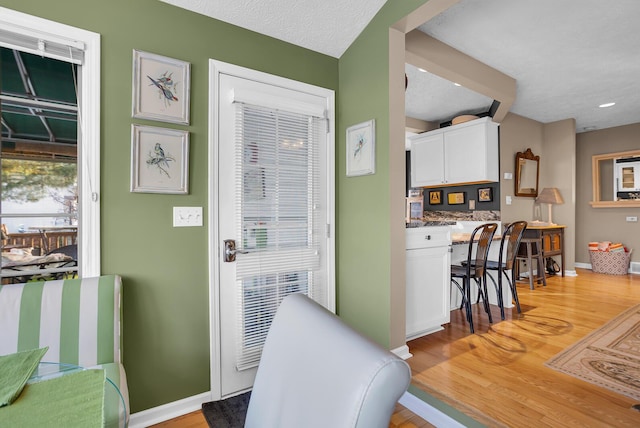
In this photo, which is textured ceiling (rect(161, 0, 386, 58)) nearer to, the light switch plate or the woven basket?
the light switch plate

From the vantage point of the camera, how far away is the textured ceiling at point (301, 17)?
2023 mm

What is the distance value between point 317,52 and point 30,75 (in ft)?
5.75

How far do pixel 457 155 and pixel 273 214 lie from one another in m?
3.59

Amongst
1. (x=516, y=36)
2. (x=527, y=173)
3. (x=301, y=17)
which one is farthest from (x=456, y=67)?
(x=527, y=173)

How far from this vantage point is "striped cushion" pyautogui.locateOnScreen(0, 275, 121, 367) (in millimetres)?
1433

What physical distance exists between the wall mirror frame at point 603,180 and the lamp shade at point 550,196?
3.16 feet

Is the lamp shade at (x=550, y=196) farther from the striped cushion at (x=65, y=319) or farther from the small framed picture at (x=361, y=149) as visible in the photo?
the striped cushion at (x=65, y=319)

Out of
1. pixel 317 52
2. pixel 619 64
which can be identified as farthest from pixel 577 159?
pixel 317 52

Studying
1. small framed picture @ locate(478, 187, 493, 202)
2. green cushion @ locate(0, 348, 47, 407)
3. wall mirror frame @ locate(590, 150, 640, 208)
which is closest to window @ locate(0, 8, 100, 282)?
green cushion @ locate(0, 348, 47, 407)

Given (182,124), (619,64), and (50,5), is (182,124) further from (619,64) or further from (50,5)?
(619,64)

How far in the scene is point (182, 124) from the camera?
6.45ft

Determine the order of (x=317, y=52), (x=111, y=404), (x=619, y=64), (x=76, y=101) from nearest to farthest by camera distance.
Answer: (x=111, y=404), (x=76, y=101), (x=317, y=52), (x=619, y=64)

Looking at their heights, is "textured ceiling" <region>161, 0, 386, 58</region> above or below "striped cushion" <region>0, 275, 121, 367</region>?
above

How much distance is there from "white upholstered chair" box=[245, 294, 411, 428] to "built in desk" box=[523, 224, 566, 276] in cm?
504
